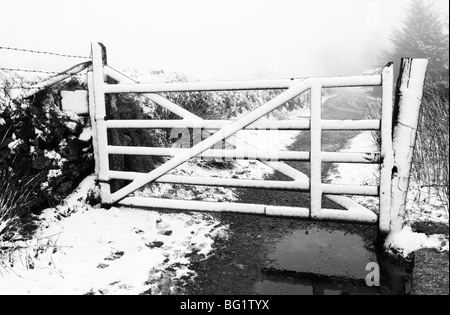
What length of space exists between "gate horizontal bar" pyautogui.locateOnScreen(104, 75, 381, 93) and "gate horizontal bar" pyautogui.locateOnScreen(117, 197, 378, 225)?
1.34 metres

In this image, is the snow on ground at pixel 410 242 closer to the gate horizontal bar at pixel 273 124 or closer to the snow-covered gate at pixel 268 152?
the snow-covered gate at pixel 268 152

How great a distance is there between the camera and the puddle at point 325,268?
2.94 meters

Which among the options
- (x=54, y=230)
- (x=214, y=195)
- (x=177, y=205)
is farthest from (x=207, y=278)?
(x=214, y=195)

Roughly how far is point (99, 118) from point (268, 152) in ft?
7.28

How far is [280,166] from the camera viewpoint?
3867 mm

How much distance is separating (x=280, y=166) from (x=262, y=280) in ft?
4.18

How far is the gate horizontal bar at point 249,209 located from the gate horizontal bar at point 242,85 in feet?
4.39

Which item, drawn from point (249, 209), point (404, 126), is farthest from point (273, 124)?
point (404, 126)

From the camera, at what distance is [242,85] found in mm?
3914

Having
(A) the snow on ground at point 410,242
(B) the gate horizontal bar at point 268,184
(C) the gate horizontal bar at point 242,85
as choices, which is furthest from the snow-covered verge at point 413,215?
(C) the gate horizontal bar at point 242,85

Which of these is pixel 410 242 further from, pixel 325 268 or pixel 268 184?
pixel 268 184

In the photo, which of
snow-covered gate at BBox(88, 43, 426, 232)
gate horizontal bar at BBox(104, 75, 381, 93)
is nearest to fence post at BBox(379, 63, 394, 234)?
snow-covered gate at BBox(88, 43, 426, 232)

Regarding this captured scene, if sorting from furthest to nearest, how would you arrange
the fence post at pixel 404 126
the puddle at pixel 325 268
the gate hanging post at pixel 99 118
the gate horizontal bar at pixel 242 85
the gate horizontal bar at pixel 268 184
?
the gate hanging post at pixel 99 118
the gate horizontal bar at pixel 268 184
the gate horizontal bar at pixel 242 85
the fence post at pixel 404 126
the puddle at pixel 325 268
